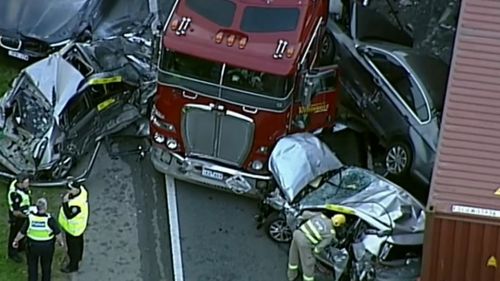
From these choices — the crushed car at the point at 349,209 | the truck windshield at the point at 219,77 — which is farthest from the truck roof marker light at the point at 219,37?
the crushed car at the point at 349,209

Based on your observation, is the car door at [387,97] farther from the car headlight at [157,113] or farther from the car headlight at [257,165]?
the car headlight at [157,113]

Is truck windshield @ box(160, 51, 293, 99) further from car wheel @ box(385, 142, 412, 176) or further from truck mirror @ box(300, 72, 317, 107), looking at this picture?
car wheel @ box(385, 142, 412, 176)

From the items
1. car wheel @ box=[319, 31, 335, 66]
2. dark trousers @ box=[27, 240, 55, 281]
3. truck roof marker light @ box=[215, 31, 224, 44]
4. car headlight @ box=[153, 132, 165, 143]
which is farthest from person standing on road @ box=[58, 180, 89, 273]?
car wheel @ box=[319, 31, 335, 66]

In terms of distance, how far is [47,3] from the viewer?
24.3 metres

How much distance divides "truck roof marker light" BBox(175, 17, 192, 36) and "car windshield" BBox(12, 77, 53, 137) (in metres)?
2.17

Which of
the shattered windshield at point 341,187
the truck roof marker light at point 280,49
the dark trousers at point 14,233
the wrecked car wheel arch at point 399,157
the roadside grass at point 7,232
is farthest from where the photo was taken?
the wrecked car wheel arch at point 399,157

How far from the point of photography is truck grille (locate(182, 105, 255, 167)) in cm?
2052

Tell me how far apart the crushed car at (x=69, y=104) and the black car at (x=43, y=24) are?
5.17 feet

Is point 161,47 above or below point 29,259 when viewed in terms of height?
above

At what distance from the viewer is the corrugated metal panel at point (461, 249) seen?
54.1 ft

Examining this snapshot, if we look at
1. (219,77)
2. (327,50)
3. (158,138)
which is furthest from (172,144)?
(327,50)

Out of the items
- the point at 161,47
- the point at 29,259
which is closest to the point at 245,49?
the point at 161,47

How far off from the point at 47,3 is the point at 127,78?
123 inches

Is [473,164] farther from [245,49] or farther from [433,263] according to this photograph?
[245,49]
